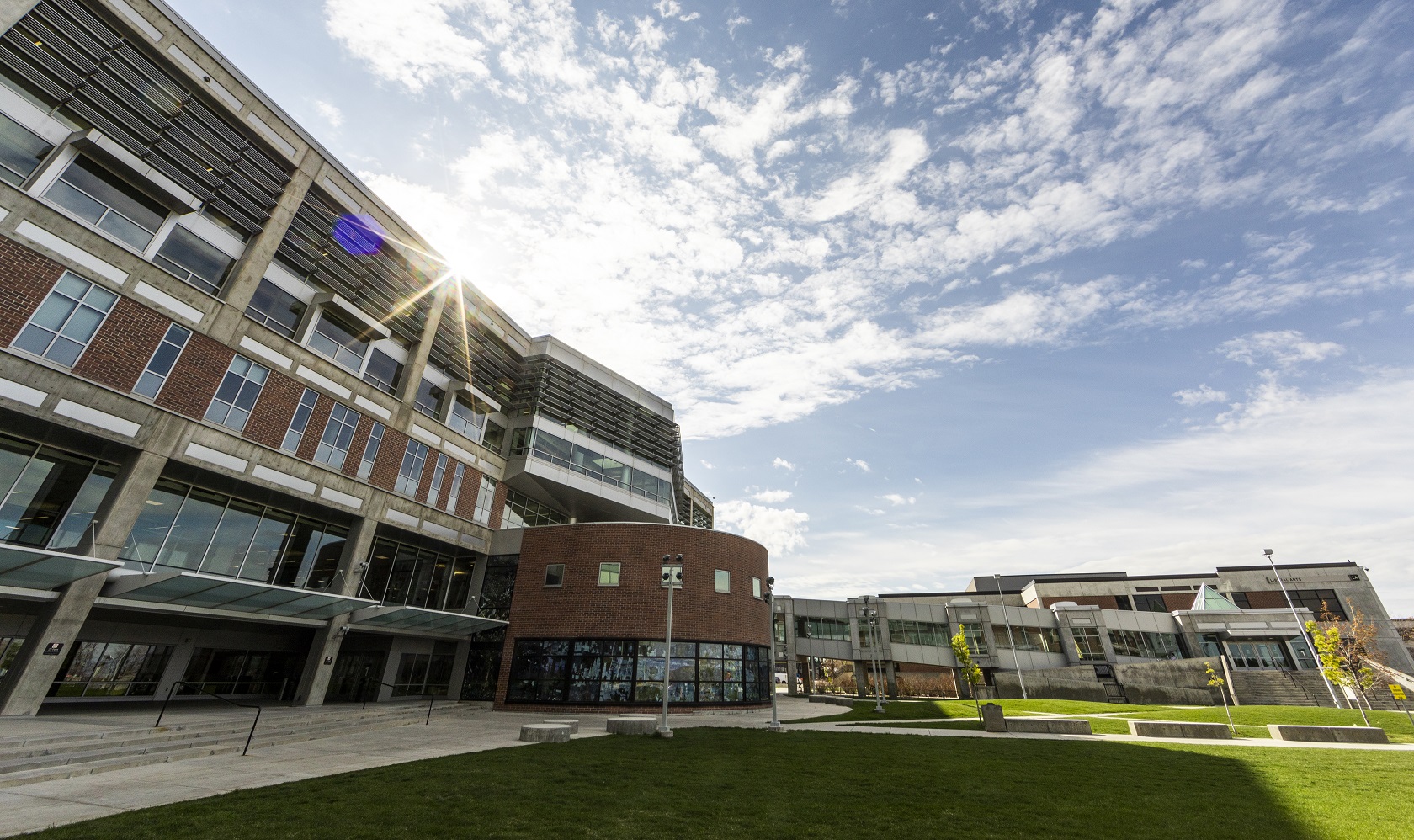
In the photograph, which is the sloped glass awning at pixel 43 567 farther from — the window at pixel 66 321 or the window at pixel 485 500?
the window at pixel 485 500

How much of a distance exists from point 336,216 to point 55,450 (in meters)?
15.0

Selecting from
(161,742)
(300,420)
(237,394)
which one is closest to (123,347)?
(237,394)

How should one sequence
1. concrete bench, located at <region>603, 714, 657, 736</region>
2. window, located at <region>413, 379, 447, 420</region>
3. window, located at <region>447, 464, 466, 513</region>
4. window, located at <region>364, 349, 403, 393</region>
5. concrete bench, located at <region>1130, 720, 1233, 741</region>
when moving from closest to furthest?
concrete bench, located at <region>603, 714, 657, 736</region>
concrete bench, located at <region>1130, 720, 1233, 741</region>
window, located at <region>364, 349, 403, 393</region>
window, located at <region>413, 379, 447, 420</region>
window, located at <region>447, 464, 466, 513</region>

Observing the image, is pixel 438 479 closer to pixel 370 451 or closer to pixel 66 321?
pixel 370 451

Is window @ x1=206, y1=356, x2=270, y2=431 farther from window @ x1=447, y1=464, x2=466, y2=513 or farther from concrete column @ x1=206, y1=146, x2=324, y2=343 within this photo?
window @ x1=447, y1=464, x2=466, y2=513

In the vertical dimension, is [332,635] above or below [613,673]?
above

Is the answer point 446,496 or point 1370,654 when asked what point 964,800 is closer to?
point 446,496

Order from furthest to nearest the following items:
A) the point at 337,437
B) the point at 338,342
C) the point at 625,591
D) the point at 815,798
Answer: the point at 625,591, the point at 338,342, the point at 337,437, the point at 815,798

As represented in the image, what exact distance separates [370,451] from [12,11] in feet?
61.9

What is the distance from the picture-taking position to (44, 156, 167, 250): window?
18.9 metres

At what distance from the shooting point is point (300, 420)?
24609 millimetres

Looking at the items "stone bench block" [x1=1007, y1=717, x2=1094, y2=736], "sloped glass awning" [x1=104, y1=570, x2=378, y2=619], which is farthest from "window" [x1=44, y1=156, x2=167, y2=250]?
"stone bench block" [x1=1007, y1=717, x2=1094, y2=736]

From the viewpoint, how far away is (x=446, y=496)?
31750 millimetres

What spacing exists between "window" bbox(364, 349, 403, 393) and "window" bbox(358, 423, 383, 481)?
248 cm
